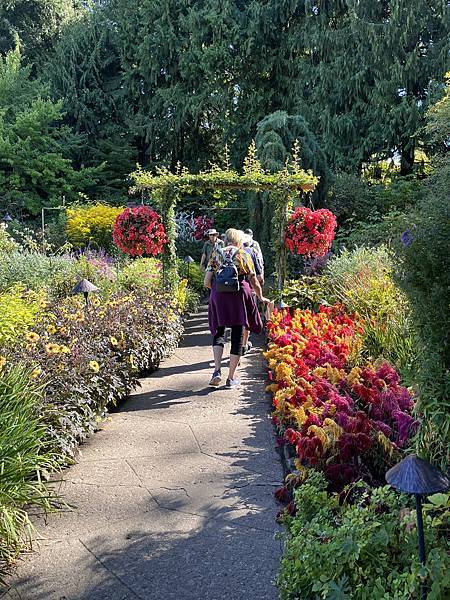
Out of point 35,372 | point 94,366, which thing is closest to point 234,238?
point 94,366

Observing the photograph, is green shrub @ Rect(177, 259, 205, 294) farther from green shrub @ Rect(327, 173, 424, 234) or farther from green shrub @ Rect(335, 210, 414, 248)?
green shrub @ Rect(327, 173, 424, 234)

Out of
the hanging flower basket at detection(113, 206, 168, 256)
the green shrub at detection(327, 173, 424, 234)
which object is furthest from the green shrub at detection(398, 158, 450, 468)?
the green shrub at detection(327, 173, 424, 234)

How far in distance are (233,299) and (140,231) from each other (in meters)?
3.30

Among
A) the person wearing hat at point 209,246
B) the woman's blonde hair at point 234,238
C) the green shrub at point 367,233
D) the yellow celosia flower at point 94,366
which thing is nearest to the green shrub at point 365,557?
the yellow celosia flower at point 94,366

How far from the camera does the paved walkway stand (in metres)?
2.81

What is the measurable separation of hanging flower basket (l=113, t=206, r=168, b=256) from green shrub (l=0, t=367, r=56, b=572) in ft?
17.5

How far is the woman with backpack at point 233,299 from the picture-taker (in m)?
5.98

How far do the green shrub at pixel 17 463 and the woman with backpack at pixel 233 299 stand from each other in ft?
8.62

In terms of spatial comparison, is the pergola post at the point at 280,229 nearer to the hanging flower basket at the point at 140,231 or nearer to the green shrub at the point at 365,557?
the hanging flower basket at the point at 140,231

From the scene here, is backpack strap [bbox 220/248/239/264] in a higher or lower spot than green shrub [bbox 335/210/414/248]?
lower

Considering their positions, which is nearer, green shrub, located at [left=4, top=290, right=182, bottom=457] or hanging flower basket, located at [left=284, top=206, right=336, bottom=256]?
green shrub, located at [left=4, top=290, right=182, bottom=457]

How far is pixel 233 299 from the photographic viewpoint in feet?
20.0

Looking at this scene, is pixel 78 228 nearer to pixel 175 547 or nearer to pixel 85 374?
pixel 85 374

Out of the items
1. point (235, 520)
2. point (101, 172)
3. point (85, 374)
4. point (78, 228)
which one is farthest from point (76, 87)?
point (235, 520)
